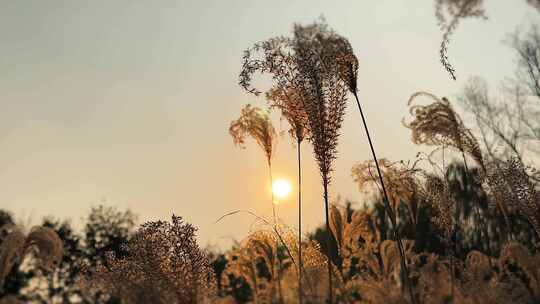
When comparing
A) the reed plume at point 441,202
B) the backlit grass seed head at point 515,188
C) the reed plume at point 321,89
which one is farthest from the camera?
the backlit grass seed head at point 515,188

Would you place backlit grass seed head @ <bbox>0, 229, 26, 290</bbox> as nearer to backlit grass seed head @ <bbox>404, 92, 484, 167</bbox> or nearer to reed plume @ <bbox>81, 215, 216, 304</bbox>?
reed plume @ <bbox>81, 215, 216, 304</bbox>

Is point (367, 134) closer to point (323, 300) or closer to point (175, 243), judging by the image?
point (323, 300)

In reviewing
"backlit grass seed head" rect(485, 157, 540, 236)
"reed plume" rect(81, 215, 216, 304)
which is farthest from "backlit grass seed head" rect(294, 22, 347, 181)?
"backlit grass seed head" rect(485, 157, 540, 236)

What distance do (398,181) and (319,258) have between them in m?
1.59

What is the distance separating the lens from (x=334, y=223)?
6.00 meters

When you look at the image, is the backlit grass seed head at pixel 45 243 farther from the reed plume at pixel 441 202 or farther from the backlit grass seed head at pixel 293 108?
the reed plume at pixel 441 202

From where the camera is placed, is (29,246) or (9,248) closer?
(9,248)

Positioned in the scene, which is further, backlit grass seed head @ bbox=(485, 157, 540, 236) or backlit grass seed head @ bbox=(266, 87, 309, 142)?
backlit grass seed head @ bbox=(485, 157, 540, 236)

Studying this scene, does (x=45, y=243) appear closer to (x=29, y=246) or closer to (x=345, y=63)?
(x=29, y=246)

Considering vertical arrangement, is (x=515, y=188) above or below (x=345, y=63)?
below

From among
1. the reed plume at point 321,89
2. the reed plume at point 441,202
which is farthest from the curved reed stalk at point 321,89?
the reed plume at point 441,202

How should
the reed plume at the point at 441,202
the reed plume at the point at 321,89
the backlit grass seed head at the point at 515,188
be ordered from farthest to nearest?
the backlit grass seed head at the point at 515,188
the reed plume at the point at 441,202
the reed plume at the point at 321,89

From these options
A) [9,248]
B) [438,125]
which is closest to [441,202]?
[438,125]

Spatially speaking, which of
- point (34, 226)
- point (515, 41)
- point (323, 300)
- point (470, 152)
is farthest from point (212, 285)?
point (515, 41)
